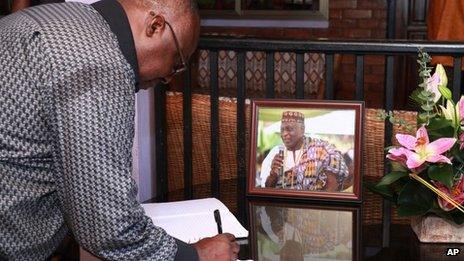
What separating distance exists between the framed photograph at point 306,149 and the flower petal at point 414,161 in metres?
0.24

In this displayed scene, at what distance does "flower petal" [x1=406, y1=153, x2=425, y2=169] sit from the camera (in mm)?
1348

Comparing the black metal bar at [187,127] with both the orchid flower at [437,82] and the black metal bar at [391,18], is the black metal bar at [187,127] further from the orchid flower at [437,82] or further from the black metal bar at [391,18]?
the black metal bar at [391,18]

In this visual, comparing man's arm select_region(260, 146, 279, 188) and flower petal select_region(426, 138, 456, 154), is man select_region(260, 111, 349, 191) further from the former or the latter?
flower petal select_region(426, 138, 456, 154)

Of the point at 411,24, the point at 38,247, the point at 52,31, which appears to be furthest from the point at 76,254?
the point at 411,24

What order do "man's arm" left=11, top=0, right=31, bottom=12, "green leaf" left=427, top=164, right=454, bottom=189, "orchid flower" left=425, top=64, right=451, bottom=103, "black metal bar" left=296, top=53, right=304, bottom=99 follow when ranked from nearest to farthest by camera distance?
"green leaf" left=427, top=164, right=454, bottom=189, "orchid flower" left=425, top=64, right=451, bottom=103, "black metal bar" left=296, top=53, right=304, bottom=99, "man's arm" left=11, top=0, right=31, bottom=12

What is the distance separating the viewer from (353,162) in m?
1.60

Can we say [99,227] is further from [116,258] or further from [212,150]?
[212,150]

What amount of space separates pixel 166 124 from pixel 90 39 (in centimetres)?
117

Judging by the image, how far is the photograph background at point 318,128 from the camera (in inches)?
63.7

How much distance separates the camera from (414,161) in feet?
4.43

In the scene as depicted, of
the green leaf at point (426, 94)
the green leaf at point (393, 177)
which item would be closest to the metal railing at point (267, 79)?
the green leaf at point (393, 177)

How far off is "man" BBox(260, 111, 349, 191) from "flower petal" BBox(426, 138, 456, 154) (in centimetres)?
28

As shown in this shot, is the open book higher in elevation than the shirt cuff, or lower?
lower

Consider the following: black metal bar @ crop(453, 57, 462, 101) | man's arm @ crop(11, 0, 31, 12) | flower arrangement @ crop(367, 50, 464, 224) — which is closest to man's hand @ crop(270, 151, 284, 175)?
flower arrangement @ crop(367, 50, 464, 224)
